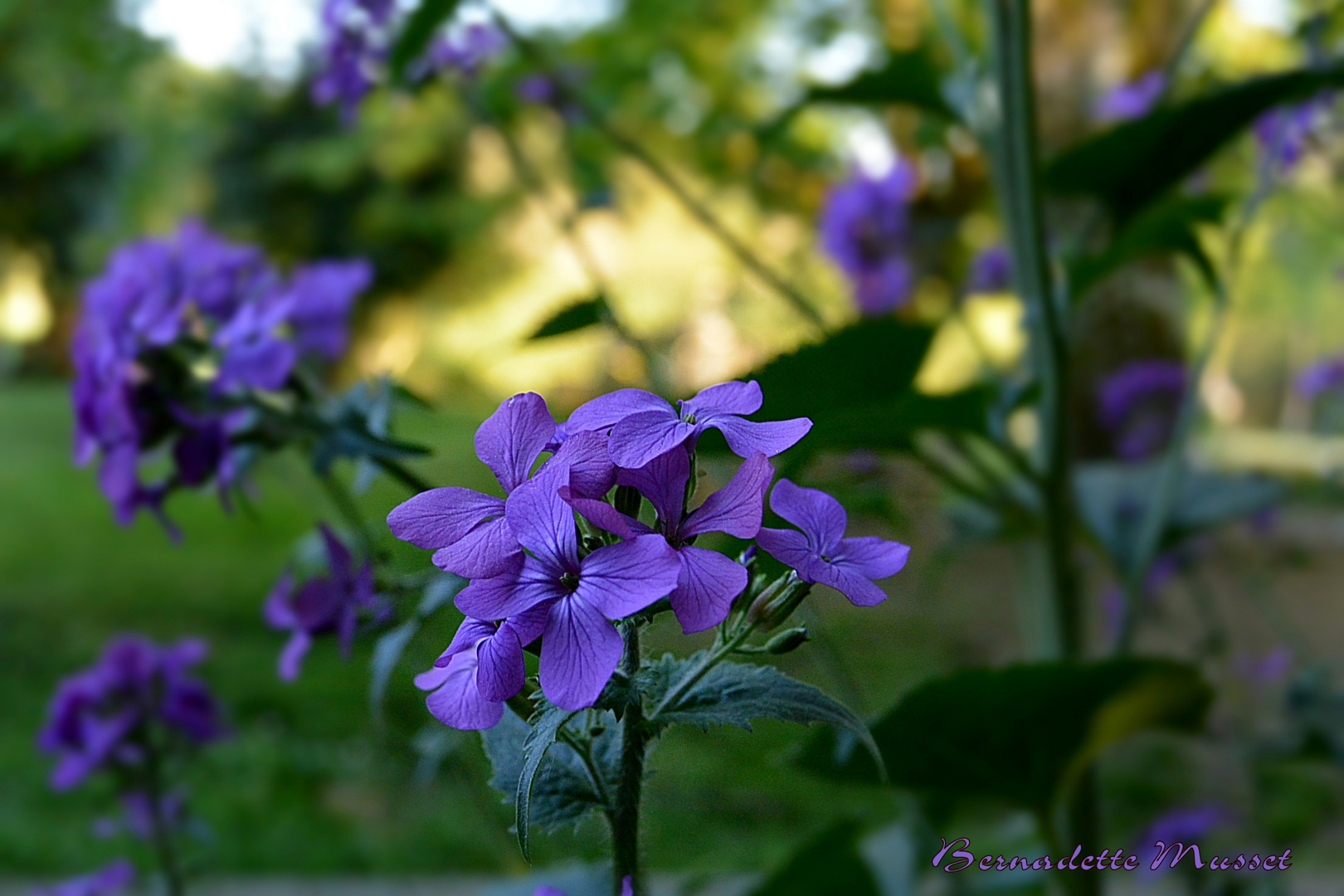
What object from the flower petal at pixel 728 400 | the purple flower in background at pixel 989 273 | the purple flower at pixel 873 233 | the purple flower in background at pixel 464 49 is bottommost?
the flower petal at pixel 728 400

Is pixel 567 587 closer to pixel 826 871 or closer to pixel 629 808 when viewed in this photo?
pixel 629 808

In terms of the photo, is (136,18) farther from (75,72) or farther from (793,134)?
(793,134)

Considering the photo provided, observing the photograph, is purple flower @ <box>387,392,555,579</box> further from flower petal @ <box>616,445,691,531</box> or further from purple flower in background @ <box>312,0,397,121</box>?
purple flower in background @ <box>312,0,397,121</box>

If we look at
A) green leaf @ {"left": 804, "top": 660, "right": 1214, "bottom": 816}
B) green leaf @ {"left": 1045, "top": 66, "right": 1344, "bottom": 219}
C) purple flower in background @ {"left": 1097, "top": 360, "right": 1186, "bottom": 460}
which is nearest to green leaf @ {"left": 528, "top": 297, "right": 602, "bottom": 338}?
green leaf @ {"left": 804, "top": 660, "right": 1214, "bottom": 816}

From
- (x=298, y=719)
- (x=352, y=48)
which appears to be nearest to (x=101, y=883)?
(x=352, y=48)

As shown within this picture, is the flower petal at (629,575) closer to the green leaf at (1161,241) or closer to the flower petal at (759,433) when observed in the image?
the flower petal at (759,433)

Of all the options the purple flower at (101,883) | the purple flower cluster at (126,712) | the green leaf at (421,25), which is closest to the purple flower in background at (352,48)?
the green leaf at (421,25)
